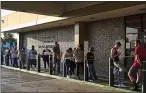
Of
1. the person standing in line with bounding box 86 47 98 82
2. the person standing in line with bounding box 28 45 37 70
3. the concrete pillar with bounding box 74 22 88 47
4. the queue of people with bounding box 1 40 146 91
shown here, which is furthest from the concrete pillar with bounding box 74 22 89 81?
the person standing in line with bounding box 86 47 98 82

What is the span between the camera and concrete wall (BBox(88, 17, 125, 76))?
50.9 feet

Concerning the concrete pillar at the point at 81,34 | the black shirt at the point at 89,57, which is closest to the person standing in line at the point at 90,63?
the black shirt at the point at 89,57

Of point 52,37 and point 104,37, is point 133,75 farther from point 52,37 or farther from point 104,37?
point 52,37

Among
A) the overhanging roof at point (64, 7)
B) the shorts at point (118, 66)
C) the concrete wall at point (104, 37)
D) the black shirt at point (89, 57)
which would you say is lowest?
the shorts at point (118, 66)

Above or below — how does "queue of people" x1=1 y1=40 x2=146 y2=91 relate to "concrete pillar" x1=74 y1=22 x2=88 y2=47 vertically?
below

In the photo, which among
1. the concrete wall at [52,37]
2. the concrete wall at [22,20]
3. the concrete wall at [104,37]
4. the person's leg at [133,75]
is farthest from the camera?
the concrete wall at [52,37]

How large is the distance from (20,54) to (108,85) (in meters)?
10.4

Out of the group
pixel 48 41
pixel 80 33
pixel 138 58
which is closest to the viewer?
pixel 138 58

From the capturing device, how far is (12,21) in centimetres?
2673

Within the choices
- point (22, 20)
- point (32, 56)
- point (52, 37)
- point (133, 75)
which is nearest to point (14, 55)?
point (22, 20)

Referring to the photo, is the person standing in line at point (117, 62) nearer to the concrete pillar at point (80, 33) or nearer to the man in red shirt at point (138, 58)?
the man in red shirt at point (138, 58)

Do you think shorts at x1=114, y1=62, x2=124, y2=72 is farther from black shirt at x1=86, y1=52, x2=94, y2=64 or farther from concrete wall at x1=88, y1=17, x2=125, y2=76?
concrete wall at x1=88, y1=17, x2=125, y2=76

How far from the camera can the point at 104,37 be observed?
1656 cm

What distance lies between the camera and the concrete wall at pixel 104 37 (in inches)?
610
